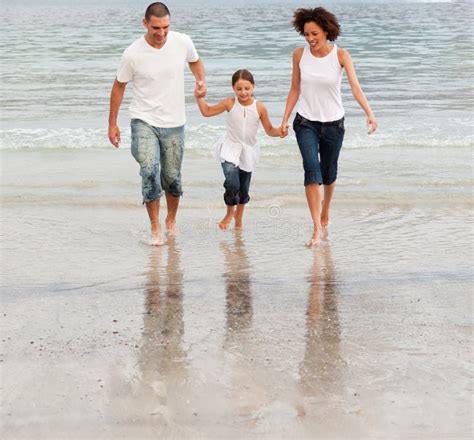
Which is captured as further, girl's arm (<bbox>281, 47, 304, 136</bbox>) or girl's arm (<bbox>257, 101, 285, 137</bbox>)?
girl's arm (<bbox>257, 101, 285, 137</bbox>)

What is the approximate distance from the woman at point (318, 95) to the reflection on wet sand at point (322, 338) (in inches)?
41.8

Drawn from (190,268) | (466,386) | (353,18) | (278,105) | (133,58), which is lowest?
(353,18)

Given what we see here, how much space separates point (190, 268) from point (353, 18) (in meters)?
47.3

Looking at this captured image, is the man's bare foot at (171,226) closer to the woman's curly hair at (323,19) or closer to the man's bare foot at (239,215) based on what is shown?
the man's bare foot at (239,215)

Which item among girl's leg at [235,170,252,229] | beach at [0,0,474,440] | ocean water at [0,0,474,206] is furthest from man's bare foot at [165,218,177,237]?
ocean water at [0,0,474,206]

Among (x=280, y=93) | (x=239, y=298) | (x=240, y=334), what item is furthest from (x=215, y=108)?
(x=280, y=93)

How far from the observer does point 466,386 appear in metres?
4.79

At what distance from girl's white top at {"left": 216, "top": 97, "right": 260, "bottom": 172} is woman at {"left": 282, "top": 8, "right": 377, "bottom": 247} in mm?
330

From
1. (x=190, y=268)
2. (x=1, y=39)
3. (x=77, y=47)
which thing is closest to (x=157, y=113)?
(x=190, y=268)

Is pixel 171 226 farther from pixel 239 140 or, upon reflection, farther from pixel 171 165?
pixel 239 140

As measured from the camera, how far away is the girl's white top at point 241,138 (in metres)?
8.29

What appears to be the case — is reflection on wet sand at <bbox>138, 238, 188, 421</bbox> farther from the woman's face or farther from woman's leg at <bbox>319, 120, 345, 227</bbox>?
the woman's face

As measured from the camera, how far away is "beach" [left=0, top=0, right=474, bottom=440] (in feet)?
14.8

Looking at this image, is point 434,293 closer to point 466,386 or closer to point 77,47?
point 466,386
